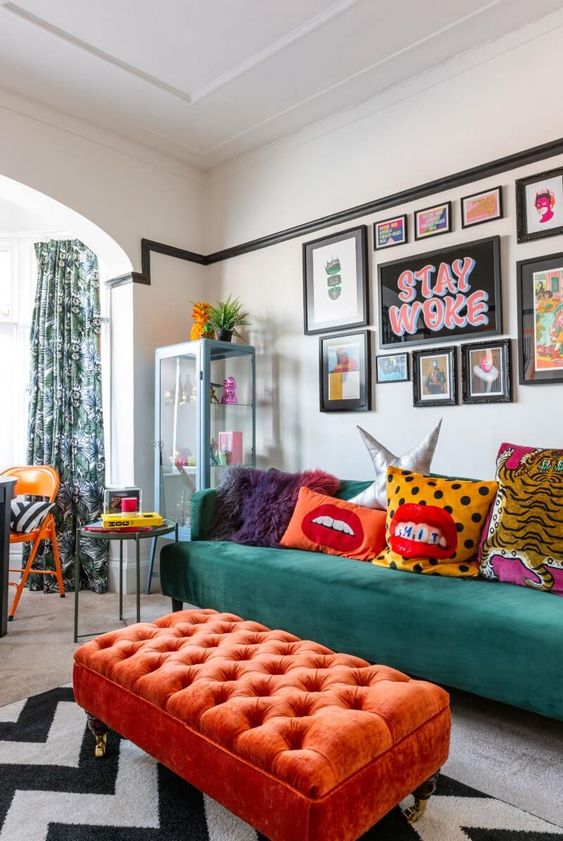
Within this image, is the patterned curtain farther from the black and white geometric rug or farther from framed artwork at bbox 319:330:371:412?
the black and white geometric rug

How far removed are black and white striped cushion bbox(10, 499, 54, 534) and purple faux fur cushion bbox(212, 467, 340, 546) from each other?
44.7 inches

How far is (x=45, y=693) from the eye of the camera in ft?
7.86

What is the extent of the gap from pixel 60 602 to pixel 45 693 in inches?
59.0

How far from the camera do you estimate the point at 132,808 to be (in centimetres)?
162

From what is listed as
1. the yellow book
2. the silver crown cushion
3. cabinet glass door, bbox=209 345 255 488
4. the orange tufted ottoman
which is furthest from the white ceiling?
the orange tufted ottoman

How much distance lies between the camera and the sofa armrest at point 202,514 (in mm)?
3320

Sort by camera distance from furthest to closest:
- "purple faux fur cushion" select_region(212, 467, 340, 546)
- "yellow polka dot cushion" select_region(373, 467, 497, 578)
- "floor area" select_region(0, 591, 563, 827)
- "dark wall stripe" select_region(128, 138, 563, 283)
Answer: "purple faux fur cushion" select_region(212, 467, 340, 546) < "dark wall stripe" select_region(128, 138, 563, 283) < "yellow polka dot cushion" select_region(373, 467, 497, 578) < "floor area" select_region(0, 591, 563, 827)

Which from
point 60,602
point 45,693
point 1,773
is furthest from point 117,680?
point 60,602

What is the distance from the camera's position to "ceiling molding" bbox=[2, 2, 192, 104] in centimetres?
285

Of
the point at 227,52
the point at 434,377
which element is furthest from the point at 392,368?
the point at 227,52

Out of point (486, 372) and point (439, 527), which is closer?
point (439, 527)

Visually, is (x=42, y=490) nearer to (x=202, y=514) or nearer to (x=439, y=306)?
(x=202, y=514)

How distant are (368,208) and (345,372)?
0.98m

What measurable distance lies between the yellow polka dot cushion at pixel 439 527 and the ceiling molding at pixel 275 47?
225cm
